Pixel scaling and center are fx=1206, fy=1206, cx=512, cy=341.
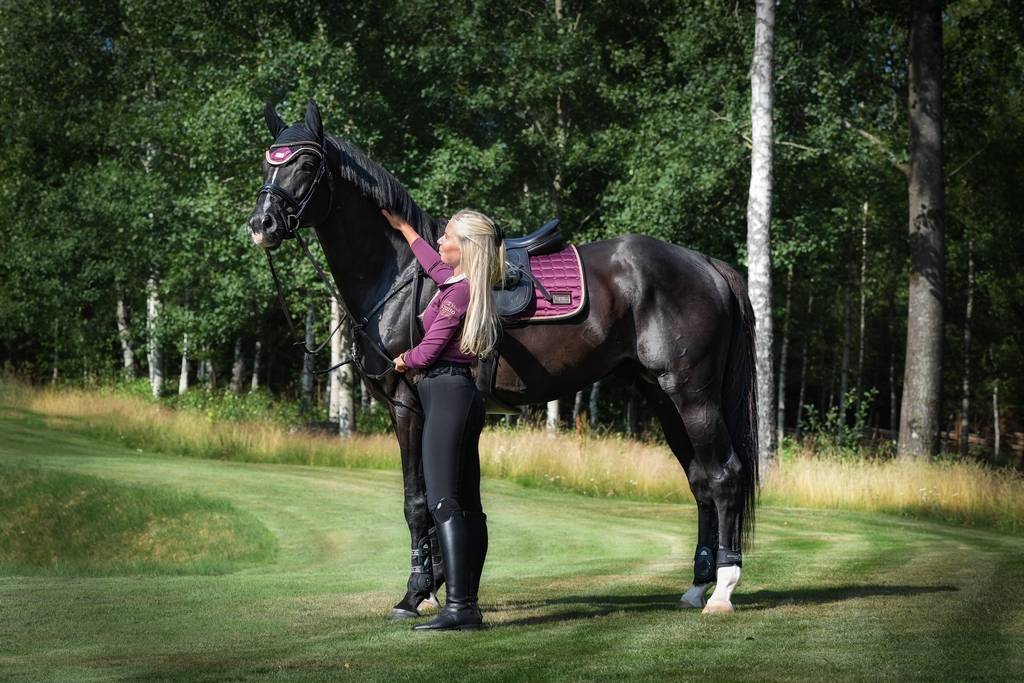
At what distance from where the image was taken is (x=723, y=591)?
7.35 meters

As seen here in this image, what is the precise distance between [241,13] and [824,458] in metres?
16.9

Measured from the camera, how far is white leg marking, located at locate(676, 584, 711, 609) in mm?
7664

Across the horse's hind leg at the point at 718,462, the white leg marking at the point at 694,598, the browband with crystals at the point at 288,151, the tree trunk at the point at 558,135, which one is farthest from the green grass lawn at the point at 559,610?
the tree trunk at the point at 558,135

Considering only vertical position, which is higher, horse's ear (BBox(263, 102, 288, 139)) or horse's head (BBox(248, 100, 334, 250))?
horse's ear (BBox(263, 102, 288, 139))

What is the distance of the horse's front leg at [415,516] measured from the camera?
7.04 metres

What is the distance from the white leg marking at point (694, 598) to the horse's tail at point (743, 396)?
1.31 feet

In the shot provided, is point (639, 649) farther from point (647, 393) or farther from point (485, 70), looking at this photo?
point (485, 70)

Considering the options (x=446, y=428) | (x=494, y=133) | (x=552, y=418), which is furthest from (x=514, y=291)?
(x=494, y=133)

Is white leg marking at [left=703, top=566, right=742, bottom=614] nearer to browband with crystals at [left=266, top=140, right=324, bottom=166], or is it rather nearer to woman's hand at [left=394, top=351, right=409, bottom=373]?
woman's hand at [left=394, top=351, right=409, bottom=373]

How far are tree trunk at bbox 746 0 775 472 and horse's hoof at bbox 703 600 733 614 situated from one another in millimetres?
10498

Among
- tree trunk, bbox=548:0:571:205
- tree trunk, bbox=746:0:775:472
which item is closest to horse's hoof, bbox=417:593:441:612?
tree trunk, bbox=746:0:775:472

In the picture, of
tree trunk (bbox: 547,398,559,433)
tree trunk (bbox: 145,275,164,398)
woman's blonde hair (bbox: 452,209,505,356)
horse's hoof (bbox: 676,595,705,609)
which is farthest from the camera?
tree trunk (bbox: 145,275,164,398)

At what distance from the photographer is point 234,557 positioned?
12.8 metres

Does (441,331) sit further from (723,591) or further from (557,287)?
(723,591)
